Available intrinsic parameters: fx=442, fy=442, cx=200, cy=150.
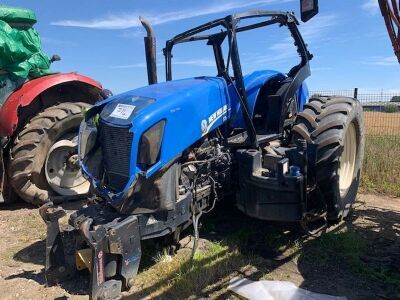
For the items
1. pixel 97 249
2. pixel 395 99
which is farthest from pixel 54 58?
pixel 395 99

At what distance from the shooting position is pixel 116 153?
11.5 feet

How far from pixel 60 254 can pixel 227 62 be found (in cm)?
217

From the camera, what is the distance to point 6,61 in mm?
5605

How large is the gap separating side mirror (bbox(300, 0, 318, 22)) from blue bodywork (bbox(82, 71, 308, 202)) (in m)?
0.91

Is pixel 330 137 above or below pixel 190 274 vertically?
above

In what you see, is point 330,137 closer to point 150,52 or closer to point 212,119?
point 212,119

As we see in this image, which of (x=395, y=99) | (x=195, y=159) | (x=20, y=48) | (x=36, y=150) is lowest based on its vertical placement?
(x=395, y=99)

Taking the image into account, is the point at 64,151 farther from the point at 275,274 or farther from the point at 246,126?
the point at 275,274

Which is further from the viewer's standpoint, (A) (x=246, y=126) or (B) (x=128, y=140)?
(A) (x=246, y=126)

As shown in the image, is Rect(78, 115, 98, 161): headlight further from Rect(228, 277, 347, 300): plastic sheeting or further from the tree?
the tree

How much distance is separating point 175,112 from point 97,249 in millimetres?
1213

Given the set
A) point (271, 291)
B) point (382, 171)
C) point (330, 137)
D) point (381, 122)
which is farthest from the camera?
point (381, 122)

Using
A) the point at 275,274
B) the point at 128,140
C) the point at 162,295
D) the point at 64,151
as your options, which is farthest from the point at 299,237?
the point at 64,151

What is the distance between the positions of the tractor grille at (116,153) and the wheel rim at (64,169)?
2050 millimetres
